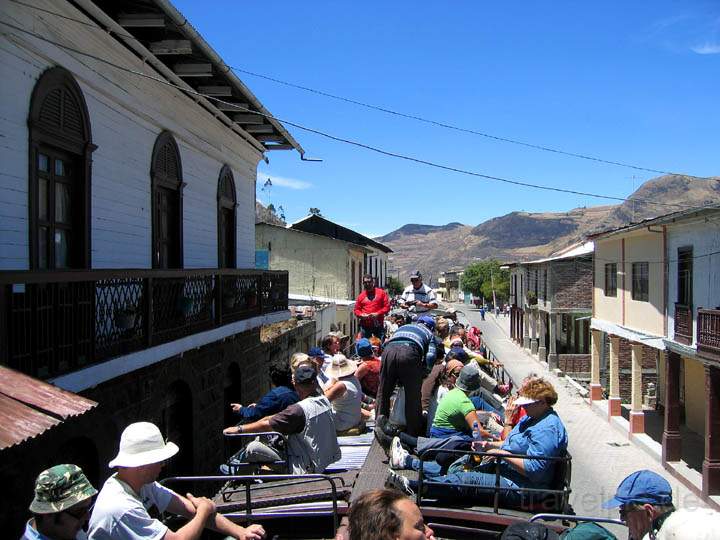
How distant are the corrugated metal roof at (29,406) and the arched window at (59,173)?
1989 mm

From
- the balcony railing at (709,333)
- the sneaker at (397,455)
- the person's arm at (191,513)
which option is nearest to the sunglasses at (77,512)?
the person's arm at (191,513)

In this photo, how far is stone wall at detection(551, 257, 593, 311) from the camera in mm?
36188

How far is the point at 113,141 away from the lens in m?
8.19

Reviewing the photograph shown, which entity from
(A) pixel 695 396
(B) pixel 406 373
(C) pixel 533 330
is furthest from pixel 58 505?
(C) pixel 533 330

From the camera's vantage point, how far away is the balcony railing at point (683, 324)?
1782 centimetres

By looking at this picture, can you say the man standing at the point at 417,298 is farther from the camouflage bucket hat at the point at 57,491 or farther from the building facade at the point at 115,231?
the camouflage bucket hat at the point at 57,491

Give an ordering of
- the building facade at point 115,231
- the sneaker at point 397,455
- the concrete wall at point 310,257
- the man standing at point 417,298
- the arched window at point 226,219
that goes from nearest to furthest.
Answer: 1. the sneaker at point 397,455
2. the building facade at point 115,231
3. the man standing at point 417,298
4. the arched window at point 226,219
5. the concrete wall at point 310,257

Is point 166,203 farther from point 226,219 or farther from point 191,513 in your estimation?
point 191,513

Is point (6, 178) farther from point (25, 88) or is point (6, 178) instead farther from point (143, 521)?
point (143, 521)

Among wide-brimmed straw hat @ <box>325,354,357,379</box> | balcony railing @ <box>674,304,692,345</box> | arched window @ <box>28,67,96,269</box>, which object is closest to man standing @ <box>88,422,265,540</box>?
wide-brimmed straw hat @ <box>325,354,357,379</box>

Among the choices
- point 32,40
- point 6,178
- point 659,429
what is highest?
point 32,40

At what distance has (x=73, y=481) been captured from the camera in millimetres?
3311

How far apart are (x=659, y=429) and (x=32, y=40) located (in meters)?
21.7

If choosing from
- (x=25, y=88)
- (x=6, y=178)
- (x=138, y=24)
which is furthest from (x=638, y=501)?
(x=138, y=24)
